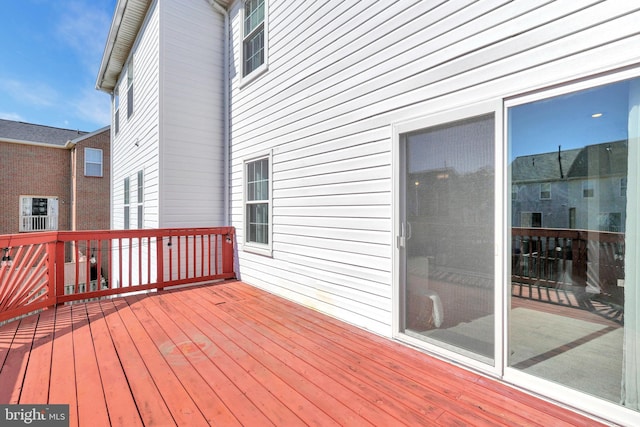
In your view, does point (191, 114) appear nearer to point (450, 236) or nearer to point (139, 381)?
point (139, 381)

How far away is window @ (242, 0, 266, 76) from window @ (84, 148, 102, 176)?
13.4m

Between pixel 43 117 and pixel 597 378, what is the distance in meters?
36.4

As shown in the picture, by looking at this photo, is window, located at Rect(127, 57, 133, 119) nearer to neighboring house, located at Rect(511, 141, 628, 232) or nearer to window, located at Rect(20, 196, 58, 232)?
neighboring house, located at Rect(511, 141, 628, 232)

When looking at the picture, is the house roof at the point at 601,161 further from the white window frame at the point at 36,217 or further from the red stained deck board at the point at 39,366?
the white window frame at the point at 36,217

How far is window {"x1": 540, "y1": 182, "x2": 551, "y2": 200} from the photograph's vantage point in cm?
197

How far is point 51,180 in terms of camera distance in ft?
49.2

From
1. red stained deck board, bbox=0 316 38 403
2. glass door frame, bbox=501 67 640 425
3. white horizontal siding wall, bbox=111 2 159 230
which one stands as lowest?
red stained deck board, bbox=0 316 38 403

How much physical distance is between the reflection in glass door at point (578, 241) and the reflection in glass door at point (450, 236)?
176 millimetres

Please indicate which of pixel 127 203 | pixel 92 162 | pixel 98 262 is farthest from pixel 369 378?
pixel 92 162

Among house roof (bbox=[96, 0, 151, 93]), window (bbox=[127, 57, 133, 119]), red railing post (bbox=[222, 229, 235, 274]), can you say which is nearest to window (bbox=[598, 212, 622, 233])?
red railing post (bbox=[222, 229, 235, 274])

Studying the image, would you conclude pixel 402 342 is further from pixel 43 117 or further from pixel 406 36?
pixel 43 117

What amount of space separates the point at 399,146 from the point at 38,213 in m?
19.4

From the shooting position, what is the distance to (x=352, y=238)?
3232mm

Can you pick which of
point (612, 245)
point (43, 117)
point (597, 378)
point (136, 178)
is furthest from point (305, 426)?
point (43, 117)
